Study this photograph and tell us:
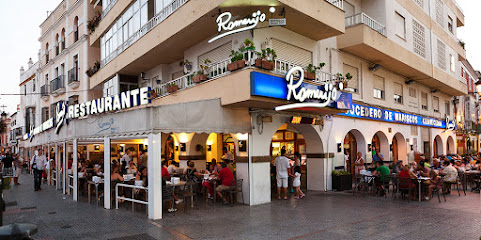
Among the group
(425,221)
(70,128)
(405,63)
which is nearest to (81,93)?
(70,128)

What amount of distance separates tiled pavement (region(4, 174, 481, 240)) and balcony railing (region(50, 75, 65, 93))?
52.0ft

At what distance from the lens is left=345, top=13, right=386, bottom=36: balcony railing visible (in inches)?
632

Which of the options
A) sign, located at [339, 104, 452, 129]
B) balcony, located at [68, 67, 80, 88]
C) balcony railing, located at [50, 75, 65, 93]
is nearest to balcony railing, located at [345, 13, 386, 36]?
sign, located at [339, 104, 452, 129]

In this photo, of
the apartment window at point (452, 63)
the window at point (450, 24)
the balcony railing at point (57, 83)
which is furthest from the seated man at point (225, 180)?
the window at point (450, 24)

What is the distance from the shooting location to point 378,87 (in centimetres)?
1859

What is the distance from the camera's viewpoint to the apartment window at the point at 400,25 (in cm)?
1842

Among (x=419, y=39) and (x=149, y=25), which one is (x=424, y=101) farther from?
(x=149, y=25)

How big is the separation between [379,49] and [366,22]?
1.51 m

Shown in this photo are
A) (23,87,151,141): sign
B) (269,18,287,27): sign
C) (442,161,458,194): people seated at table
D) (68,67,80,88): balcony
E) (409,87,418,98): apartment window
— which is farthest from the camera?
(68,67,80,88): balcony

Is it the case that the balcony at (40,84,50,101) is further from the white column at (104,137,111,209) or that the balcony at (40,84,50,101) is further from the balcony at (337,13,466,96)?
the balcony at (337,13,466,96)

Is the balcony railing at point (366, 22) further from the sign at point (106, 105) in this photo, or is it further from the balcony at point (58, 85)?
the balcony at point (58, 85)

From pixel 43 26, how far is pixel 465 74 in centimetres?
4243

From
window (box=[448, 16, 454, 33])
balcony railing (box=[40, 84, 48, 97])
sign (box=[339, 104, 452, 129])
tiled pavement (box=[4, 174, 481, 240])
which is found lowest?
tiled pavement (box=[4, 174, 481, 240])

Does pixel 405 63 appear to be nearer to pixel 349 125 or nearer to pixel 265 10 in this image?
pixel 349 125
